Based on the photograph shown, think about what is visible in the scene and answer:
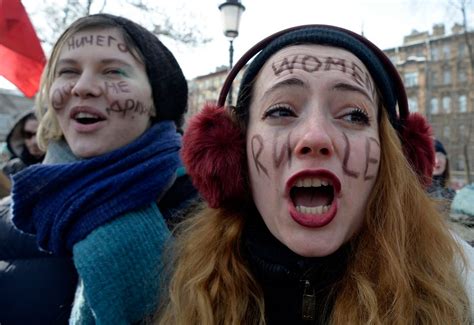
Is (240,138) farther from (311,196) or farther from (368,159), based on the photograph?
(368,159)

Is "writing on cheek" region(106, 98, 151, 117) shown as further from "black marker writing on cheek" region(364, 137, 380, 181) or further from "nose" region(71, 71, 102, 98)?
"black marker writing on cheek" region(364, 137, 380, 181)

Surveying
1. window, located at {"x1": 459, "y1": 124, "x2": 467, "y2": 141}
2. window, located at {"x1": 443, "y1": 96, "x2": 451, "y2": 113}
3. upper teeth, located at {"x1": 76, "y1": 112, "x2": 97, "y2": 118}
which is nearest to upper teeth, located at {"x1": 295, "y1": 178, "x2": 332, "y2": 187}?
upper teeth, located at {"x1": 76, "y1": 112, "x2": 97, "y2": 118}

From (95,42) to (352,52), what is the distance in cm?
101

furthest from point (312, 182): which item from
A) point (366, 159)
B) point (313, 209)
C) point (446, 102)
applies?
point (446, 102)

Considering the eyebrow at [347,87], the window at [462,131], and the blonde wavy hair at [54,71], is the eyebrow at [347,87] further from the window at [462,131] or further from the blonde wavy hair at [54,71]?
the window at [462,131]

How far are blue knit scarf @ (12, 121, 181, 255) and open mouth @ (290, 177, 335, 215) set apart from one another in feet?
1.83

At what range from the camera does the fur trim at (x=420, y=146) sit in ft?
4.47

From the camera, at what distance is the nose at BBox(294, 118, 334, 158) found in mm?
1118

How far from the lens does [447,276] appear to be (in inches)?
45.6

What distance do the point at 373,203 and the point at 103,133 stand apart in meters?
1.05

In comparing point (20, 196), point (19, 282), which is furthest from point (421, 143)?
point (19, 282)

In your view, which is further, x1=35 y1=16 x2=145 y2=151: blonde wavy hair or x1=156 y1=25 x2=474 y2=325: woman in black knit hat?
x1=35 y1=16 x2=145 y2=151: blonde wavy hair

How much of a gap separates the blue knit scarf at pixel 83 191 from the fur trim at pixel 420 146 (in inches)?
36.2

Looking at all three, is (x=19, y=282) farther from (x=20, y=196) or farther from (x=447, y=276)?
(x=447, y=276)
